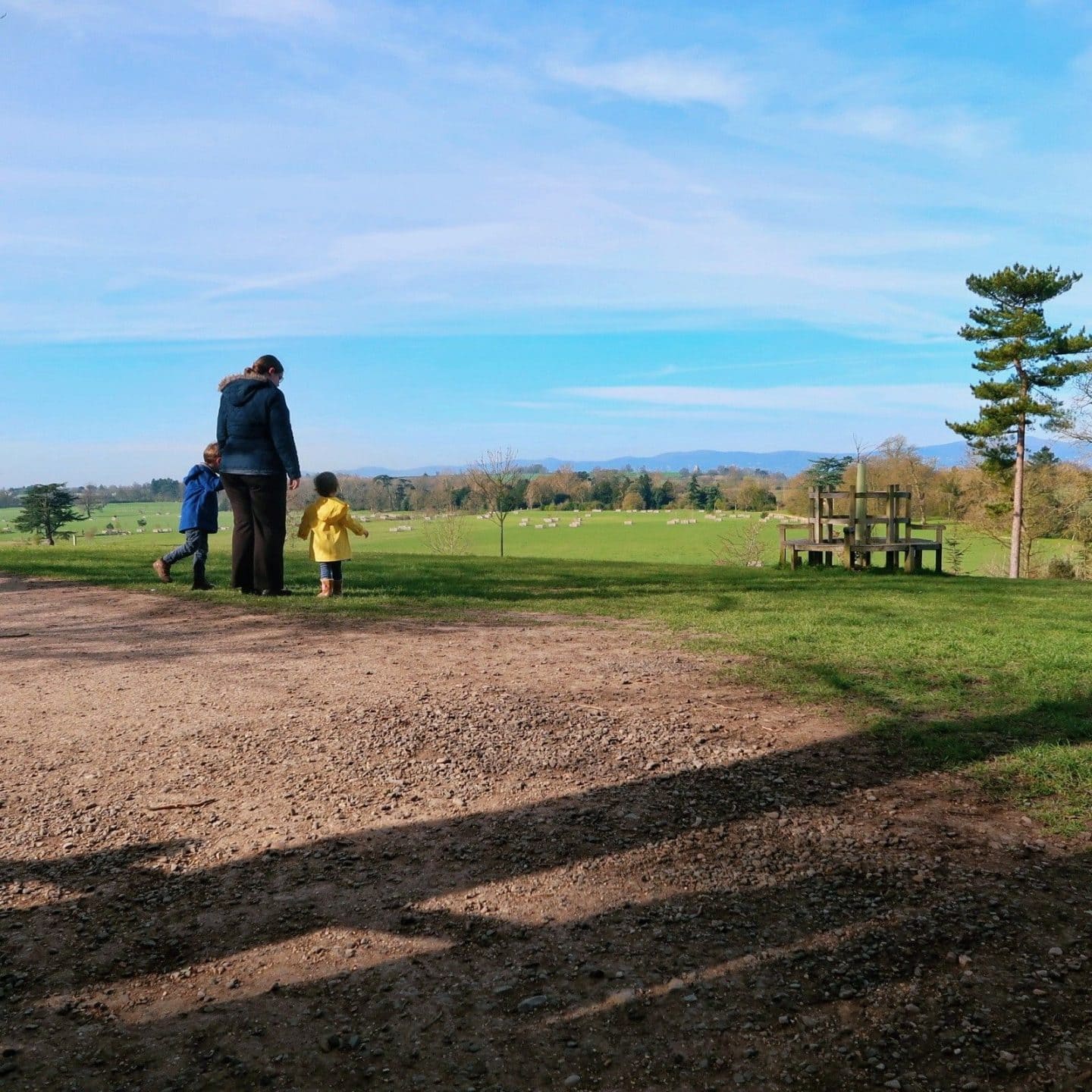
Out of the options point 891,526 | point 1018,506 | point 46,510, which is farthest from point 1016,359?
point 46,510

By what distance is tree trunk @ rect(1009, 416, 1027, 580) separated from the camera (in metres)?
39.5

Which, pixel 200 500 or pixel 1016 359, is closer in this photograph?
pixel 200 500

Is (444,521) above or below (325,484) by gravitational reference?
below

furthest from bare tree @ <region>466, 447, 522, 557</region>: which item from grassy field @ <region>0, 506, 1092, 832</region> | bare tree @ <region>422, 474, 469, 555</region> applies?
grassy field @ <region>0, 506, 1092, 832</region>

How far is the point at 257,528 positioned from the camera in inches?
416

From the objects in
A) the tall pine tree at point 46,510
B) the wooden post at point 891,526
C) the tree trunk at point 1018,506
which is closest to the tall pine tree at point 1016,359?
the tree trunk at point 1018,506

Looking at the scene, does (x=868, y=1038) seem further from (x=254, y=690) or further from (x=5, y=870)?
(x=254, y=690)

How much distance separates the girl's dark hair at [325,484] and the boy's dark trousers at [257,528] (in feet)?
1.30

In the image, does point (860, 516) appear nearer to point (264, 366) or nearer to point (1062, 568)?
point (264, 366)

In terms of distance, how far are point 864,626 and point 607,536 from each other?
64912 mm

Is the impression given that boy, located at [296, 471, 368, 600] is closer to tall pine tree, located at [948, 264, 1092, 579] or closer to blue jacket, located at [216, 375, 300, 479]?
blue jacket, located at [216, 375, 300, 479]

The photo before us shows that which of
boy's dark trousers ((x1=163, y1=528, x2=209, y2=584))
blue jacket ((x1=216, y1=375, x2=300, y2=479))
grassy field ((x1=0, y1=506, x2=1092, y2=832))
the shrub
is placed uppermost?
blue jacket ((x1=216, y1=375, x2=300, y2=479))

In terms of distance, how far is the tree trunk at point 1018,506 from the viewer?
3953 centimetres

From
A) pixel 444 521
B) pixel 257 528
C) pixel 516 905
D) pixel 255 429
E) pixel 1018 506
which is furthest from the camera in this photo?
pixel 444 521
